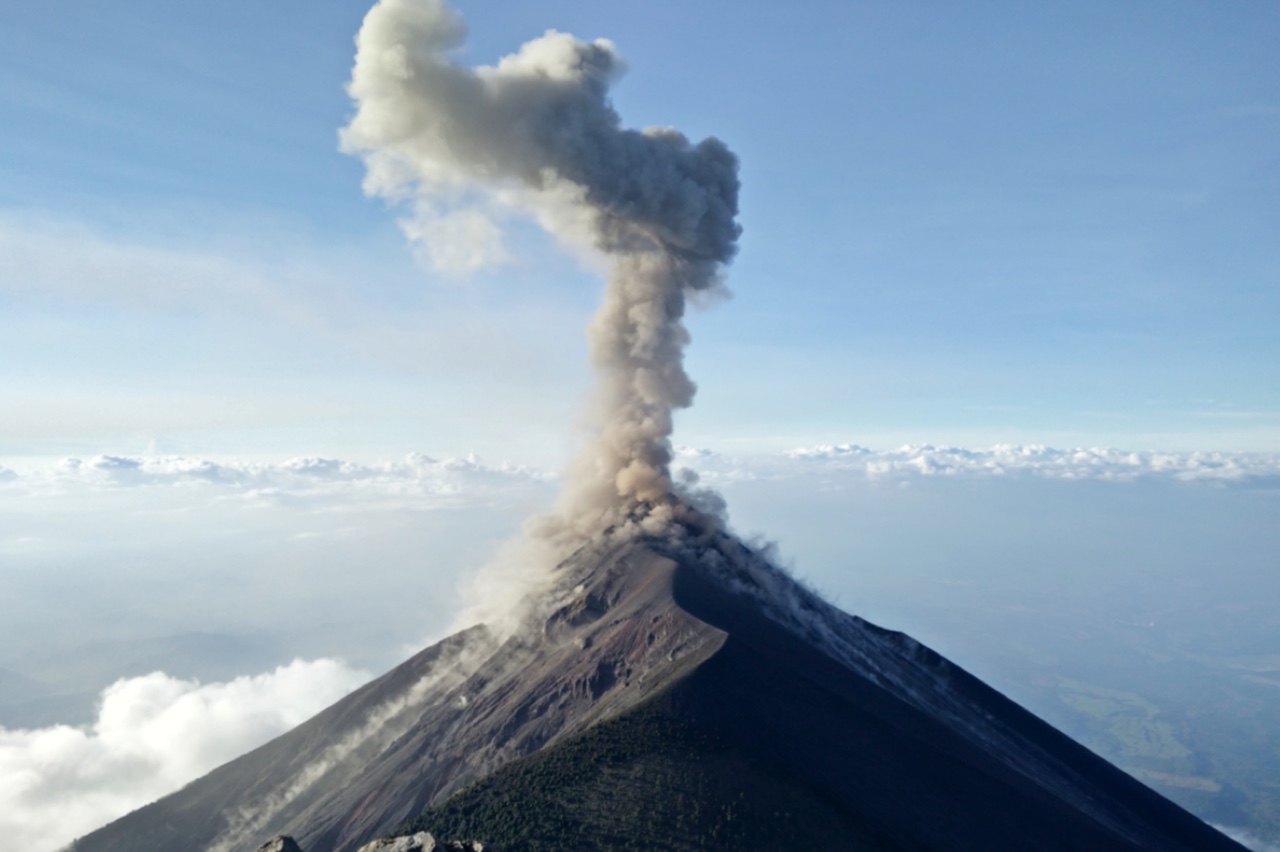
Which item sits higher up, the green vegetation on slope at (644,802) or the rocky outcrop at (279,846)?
the rocky outcrop at (279,846)

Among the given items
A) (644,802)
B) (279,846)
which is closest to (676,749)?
(644,802)

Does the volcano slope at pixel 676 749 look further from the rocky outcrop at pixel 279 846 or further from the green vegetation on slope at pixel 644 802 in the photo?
the rocky outcrop at pixel 279 846

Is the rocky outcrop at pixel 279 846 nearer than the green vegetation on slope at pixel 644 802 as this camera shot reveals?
Yes

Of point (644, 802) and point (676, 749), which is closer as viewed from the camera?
point (644, 802)

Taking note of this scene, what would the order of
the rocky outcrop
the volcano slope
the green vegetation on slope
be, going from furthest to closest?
1. the volcano slope
2. the green vegetation on slope
3. the rocky outcrop

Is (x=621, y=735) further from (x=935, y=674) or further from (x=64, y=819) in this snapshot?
(x=64, y=819)

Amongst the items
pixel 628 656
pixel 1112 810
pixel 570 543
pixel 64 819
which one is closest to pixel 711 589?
pixel 628 656

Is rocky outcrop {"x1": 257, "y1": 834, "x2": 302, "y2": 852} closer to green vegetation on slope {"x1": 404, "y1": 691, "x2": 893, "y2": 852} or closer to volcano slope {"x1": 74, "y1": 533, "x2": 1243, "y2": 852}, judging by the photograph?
green vegetation on slope {"x1": 404, "y1": 691, "x2": 893, "y2": 852}

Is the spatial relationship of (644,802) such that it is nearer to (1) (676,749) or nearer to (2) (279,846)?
(1) (676,749)

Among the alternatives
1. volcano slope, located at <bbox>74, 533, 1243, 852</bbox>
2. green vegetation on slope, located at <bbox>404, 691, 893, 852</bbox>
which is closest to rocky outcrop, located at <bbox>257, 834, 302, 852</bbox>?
green vegetation on slope, located at <bbox>404, 691, 893, 852</bbox>

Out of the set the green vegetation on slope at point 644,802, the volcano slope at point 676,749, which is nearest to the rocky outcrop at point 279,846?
the green vegetation on slope at point 644,802
